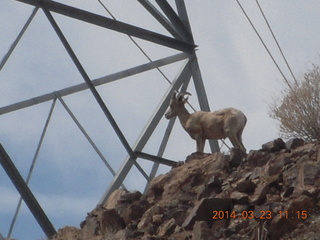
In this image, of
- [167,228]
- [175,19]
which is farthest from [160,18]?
[167,228]

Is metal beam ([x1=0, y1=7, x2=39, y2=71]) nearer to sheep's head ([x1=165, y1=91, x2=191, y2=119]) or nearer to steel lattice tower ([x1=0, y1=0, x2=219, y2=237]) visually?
steel lattice tower ([x1=0, y1=0, x2=219, y2=237])

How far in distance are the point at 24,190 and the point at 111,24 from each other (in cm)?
447

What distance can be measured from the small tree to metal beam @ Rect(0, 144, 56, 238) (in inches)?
193

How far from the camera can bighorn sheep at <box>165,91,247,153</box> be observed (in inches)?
746

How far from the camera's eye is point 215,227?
14258 millimetres

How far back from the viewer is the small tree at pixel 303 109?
18.6m

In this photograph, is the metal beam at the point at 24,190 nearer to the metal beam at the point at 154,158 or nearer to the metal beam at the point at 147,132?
the metal beam at the point at 147,132

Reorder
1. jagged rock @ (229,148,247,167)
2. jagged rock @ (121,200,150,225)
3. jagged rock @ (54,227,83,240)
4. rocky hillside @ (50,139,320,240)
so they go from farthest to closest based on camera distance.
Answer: jagged rock @ (229,148,247,167)
jagged rock @ (54,227,83,240)
jagged rock @ (121,200,150,225)
rocky hillside @ (50,139,320,240)

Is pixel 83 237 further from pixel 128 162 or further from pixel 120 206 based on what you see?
pixel 128 162

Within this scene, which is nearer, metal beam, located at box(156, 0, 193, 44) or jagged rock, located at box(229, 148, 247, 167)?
jagged rock, located at box(229, 148, 247, 167)

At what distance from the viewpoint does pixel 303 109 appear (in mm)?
18719

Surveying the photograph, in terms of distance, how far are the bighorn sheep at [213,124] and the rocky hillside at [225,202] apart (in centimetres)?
178

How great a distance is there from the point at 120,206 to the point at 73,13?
619 cm
